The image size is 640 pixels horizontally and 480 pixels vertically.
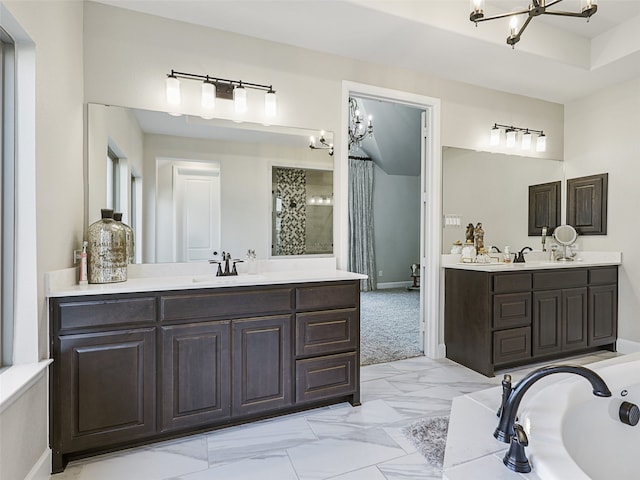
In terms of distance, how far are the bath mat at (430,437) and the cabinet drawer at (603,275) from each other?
2.32 m

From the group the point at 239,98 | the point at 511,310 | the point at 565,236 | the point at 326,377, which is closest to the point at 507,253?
the point at 565,236

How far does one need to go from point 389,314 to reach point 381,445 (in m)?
3.45

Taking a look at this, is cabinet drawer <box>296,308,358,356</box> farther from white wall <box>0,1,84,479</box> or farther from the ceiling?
the ceiling

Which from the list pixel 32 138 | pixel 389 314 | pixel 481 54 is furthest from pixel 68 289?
pixel 389 314

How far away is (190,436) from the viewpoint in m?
2.07

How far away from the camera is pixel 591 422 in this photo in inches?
54.7

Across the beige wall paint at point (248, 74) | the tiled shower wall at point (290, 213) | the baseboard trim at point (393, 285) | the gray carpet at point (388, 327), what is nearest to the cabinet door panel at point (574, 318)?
the gray carpet at point (388, 327)

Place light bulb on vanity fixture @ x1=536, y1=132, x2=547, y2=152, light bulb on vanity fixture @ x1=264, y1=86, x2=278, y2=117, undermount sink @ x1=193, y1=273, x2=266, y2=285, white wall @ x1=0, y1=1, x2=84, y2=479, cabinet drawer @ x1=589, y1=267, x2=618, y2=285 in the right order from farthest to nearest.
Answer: light bulb on vanity fixture @ x1=536, y1=132, x2=547, y2=152 → cabinet drawer @ x1=589, y1=267, x2=618, y2=285 → light bulb on vanity fixture @ x1=264, y1=86, x2=278, y2=117 → undermount sink @ x1=193, y1=273, x2=266, y2=285 → white wall @ x1=0, y1=1, x2=84, y2=479

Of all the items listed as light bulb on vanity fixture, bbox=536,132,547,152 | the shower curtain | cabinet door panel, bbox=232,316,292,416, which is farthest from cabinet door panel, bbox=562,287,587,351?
A: the shower curtain

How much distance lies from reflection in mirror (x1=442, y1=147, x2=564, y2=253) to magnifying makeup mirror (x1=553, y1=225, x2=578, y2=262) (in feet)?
0.85

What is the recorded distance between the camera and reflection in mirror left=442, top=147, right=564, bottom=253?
11.4 feet

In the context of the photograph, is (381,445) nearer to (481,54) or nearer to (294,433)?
(294,433)

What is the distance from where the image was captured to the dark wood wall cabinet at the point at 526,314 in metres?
2.97

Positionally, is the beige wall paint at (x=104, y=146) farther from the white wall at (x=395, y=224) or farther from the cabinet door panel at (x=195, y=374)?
the white wall at (x=395, y=224)
